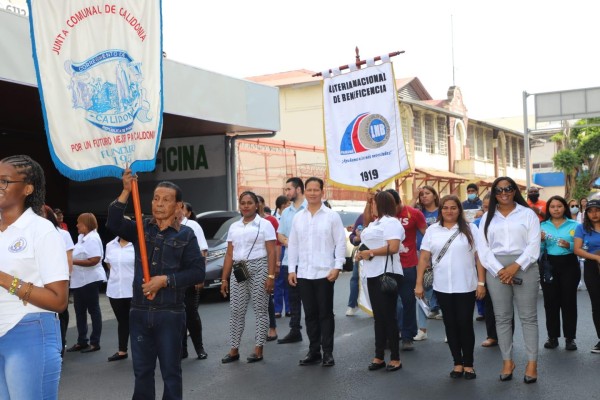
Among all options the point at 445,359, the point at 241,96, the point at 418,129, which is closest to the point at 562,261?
the point at 445,359

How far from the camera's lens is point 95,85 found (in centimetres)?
569

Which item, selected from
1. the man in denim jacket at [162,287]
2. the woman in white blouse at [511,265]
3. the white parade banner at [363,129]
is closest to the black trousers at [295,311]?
the white parade banner at [363,129]

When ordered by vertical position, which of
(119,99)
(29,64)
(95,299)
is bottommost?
(95,299)

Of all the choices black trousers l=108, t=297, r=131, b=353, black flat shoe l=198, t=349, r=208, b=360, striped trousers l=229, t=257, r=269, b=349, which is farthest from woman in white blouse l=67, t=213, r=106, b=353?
striped trousers l=229, t=257, r=269, b=349

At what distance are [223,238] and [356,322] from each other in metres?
4.71

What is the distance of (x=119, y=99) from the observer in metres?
5.70

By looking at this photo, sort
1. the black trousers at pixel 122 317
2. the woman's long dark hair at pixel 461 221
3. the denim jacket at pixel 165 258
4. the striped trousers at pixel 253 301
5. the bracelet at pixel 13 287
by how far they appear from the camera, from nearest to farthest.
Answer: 1. the bracelet at pixel 13 287
2. the denim jacket at pixel 165 258
3. the woman's long dark hair at pixel 461 221
4. the striped trousers at pixel 253 301
5. the black trousers at pixel 122 317

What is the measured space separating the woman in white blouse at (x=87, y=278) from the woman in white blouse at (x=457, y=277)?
421 cm

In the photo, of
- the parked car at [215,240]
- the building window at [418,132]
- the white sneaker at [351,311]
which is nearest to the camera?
the white sneaker at [351,311]

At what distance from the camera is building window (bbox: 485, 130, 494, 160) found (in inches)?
1886

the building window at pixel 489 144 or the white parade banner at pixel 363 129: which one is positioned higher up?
the building window at pixel 489 144

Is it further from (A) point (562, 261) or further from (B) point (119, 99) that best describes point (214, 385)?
(A) point (562, 261)

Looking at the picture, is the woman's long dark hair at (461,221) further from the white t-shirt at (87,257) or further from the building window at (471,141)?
the building window at (471,141)

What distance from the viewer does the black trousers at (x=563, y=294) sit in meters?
8.92
